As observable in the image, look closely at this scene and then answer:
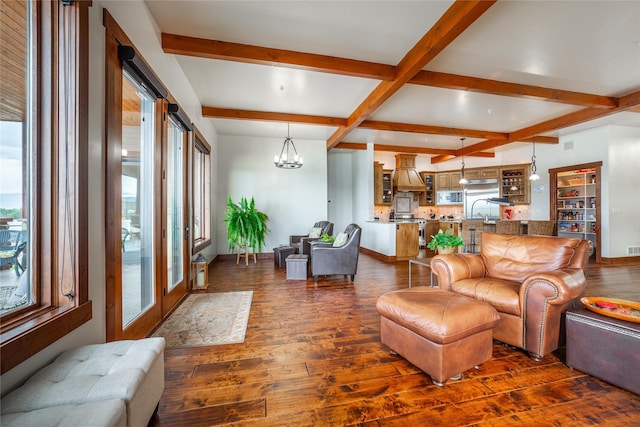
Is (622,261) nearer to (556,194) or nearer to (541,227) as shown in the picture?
(541,227)

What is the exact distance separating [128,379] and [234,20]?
10.2 ft

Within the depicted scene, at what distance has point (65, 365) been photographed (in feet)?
3.92

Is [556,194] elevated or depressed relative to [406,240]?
elevated

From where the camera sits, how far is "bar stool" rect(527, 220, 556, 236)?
6512 millimetres

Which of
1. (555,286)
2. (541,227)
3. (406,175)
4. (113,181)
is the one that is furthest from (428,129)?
(113,181)

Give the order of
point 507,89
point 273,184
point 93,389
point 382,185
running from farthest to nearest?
point 382,185
point 273,184
point 507,89
point 93,389

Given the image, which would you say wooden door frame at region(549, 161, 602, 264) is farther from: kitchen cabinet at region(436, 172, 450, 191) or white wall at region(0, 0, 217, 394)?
white wall at region(0, 0, 217, 394)

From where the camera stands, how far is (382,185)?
329 inches

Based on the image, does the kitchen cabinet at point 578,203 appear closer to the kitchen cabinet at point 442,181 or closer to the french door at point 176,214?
the kitchen cabinet at point 442,181

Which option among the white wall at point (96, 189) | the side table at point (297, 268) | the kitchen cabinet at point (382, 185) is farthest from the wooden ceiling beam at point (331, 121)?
the white wall at point (96, 189)

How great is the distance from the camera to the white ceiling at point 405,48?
2.51 meters

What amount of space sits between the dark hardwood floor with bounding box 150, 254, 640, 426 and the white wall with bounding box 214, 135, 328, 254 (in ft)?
14.0

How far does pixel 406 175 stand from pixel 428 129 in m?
2.56

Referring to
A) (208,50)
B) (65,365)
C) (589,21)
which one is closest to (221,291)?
(65,365)
